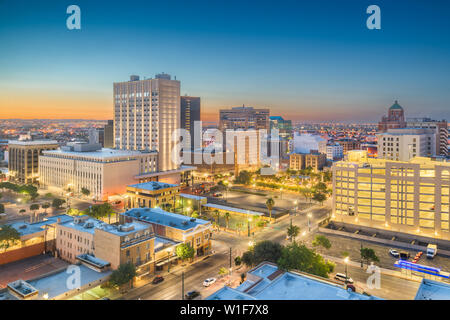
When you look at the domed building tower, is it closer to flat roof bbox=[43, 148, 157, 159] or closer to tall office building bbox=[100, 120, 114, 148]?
flat roof bbox=[43, 148, 157, 159]

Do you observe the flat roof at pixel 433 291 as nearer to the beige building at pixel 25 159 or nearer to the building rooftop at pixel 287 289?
the building rooftop at pixel 287 289

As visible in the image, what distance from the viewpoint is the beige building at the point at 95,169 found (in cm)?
3759

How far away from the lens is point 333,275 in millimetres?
18766

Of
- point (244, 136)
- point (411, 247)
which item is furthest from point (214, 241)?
point (244, 136)

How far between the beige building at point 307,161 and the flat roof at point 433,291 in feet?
158

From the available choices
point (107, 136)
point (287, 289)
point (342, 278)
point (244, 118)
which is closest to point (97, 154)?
point (342, 278)

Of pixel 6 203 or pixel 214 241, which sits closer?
pixel 214 241

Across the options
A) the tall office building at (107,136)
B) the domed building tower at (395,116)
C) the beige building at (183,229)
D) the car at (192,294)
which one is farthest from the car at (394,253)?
the tall office building at (107,136)

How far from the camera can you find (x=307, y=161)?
60.1 meters

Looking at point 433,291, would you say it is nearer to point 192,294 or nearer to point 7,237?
point 192,294

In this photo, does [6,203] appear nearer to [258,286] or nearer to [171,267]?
Result: [171,267]

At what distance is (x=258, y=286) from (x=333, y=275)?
8.54 meters
